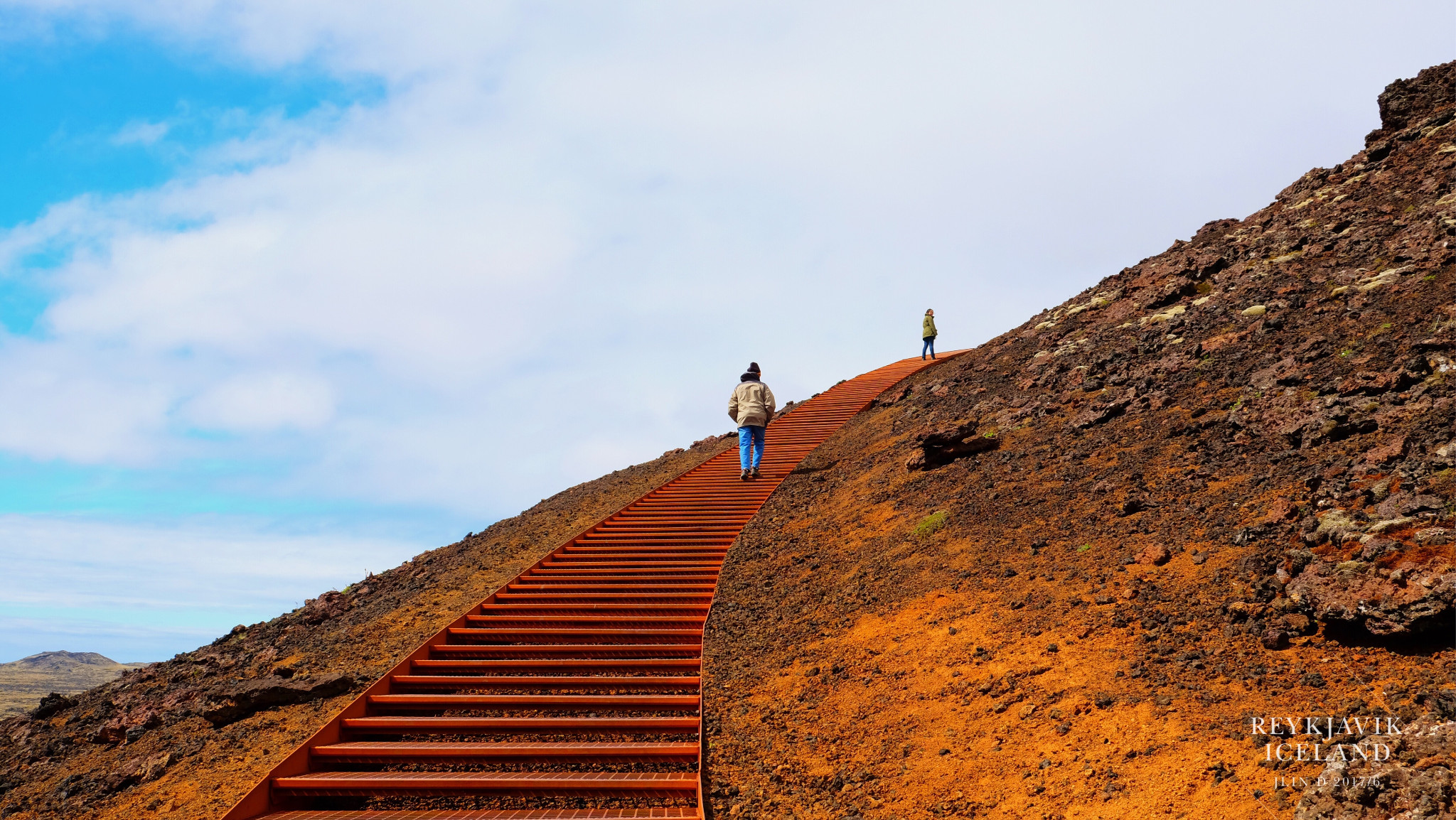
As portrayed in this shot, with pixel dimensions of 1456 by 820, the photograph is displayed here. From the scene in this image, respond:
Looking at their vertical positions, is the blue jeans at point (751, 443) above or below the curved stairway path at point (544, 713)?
above

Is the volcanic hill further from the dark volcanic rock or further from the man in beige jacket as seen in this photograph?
the man in beige jacket

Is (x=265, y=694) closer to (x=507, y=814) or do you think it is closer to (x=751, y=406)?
(x=507, y=814)

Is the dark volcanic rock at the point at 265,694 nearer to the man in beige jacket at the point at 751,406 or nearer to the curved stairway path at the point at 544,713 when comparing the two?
the curved stairway path at the point at 544,713

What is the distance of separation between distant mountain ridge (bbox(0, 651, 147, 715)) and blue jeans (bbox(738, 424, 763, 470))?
4189 centimetres

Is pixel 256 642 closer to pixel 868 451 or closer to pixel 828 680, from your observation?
pixel 828 680

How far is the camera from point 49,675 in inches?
2699

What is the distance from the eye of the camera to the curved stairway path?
5.67 m

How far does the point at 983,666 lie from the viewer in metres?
6.21

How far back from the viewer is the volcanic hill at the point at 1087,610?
464 centimetres

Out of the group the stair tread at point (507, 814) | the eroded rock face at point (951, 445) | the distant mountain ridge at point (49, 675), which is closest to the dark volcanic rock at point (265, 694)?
the stair tread at point (507, 814)

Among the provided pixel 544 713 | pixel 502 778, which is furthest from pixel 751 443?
pixel 502 778

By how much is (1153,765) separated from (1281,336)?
26.8 ft

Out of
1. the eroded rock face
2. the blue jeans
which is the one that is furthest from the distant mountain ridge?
the eroded rock face

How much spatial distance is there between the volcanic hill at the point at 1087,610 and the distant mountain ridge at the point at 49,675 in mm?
42095
